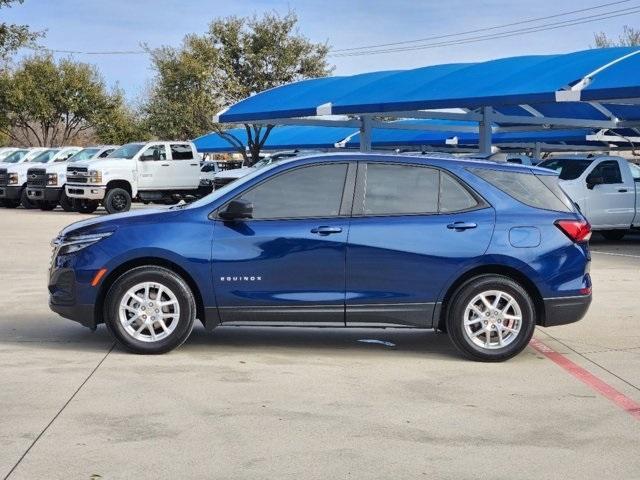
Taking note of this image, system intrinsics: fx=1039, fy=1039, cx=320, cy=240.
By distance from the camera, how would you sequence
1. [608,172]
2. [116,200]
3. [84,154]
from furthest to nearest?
1. [84,154]
2. [116,200]
3. [608,172]

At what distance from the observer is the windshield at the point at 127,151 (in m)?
30.3

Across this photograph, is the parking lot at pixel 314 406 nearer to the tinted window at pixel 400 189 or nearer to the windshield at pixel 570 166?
the tinted window at pixel 400 189

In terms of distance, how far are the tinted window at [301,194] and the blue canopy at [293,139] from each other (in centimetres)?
3688

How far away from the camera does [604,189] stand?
20.7 meters

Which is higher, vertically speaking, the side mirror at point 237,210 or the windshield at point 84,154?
the windshield at point 84,154

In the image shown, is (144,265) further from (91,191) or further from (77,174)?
(77,174)

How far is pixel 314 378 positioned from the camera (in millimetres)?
7672

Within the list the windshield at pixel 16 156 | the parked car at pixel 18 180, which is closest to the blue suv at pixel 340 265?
the parked car at pixel 18 180

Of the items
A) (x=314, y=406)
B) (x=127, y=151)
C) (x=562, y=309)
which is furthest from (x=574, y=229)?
(x=127, y=151)

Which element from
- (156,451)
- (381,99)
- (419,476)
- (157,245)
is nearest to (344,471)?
(419,476)

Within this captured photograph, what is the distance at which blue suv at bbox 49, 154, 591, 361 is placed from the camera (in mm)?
8305

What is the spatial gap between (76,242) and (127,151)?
22655 mm

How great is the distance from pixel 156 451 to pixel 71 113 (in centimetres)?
5721

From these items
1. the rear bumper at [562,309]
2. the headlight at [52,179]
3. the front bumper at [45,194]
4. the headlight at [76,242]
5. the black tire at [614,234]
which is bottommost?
the black tire at [614,234]
